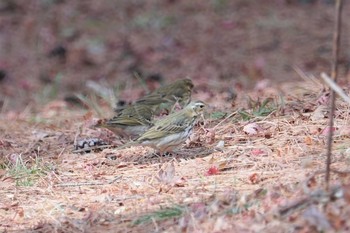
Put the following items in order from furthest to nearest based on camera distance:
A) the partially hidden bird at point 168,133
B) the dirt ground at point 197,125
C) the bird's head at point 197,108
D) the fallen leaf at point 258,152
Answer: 1. the bird's head at point 197,108
2. the partially hidden bird at point 168,133
3. the fallen leaf at point 258,152
4. the dirt ground at point 197,125

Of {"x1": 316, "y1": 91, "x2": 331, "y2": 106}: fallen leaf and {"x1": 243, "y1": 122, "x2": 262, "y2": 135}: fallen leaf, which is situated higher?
{"x1": 316, "y1": 91, "x2": 331, "y2": 106}: fallen leaf

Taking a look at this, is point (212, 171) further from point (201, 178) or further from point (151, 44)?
point (151, 44)

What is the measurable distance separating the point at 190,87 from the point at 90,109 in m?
1.38

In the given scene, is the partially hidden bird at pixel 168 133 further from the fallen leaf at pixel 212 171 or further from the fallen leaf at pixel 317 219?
the fallen leaf at pixel 317 219

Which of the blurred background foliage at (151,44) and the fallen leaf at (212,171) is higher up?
the fallen leaf at (212,171)

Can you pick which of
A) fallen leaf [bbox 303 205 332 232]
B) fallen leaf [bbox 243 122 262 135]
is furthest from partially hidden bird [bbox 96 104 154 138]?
fallen leaf [bbox 303 205 332 232]

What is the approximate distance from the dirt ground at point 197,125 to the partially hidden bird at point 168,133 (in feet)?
0.44

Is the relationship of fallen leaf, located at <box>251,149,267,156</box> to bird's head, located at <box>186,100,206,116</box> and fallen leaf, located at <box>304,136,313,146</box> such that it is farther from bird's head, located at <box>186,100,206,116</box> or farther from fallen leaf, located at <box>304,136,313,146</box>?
bird's head, located at <box>186,100,206,116</box>

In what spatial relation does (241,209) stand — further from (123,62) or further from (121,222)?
(123,62)

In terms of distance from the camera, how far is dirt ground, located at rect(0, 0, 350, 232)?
5.88 m

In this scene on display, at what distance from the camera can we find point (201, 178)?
700cm

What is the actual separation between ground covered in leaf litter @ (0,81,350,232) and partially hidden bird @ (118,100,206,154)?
129mm

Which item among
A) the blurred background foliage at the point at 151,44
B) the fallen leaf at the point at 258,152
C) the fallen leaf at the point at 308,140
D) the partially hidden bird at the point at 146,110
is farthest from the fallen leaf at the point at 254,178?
the blurred background foliage at the point at 151,44

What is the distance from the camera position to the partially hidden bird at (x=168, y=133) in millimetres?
7863
